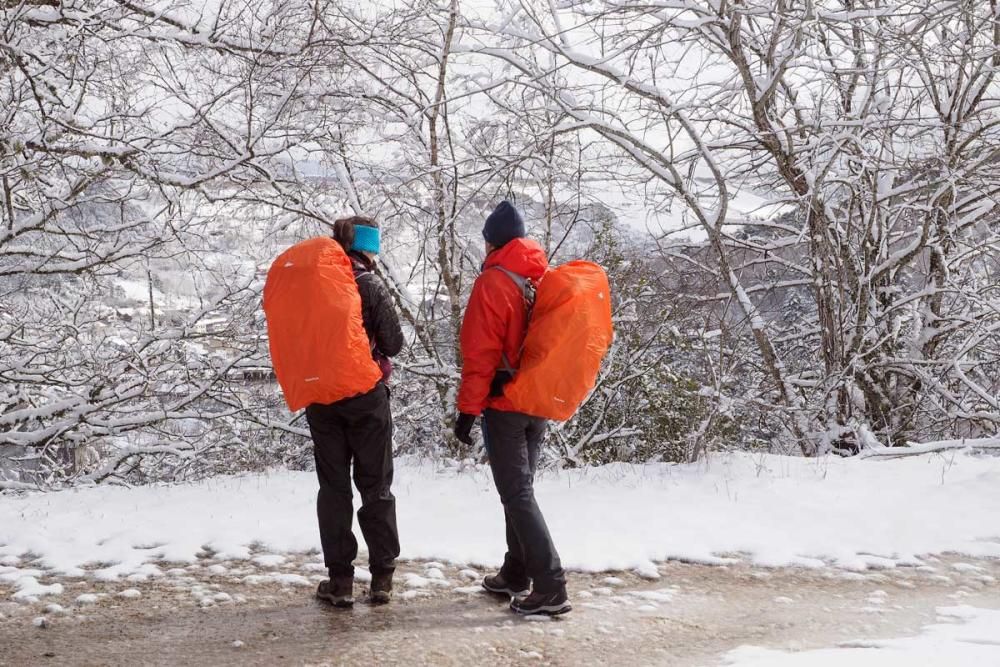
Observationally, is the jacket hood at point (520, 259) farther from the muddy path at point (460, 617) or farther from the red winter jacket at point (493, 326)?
the muddy path at point (460, 617)

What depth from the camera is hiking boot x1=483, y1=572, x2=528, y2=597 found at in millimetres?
3988

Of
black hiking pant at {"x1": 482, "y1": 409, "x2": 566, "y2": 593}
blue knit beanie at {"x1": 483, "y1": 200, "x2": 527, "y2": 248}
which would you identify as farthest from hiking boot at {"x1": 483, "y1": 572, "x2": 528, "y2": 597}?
blue knit beanie at {"x1": 483, "y1": 200, "x2": 527, "y2": 248}

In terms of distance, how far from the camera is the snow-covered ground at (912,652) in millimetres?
2914

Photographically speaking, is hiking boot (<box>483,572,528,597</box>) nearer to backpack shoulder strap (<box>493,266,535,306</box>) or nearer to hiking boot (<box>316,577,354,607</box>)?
hiking boot (<box>316,577,354,607</box>)

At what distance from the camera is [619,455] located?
33.8 feet

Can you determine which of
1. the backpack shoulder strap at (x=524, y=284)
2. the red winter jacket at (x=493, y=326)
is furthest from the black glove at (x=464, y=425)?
the backpack shoulder strap at (x=524, y=284)

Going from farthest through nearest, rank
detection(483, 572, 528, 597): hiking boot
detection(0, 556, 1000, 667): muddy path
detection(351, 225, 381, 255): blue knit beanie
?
detection(483, 572, 528, 597): hiking boot < detection(351, 225, 381, 255): blue knit beanie < detection(0, 556, 1000, 667): muddy path

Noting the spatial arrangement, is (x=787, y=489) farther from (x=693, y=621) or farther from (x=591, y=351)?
(x=591, y=351)

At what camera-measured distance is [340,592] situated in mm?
3844

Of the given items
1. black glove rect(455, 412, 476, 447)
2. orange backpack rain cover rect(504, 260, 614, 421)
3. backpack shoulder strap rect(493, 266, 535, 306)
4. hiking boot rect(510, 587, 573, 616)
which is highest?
backpack shoulder strap rect(493, 266, 535, 306)

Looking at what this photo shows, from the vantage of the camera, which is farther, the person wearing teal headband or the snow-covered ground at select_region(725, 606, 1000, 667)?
the person wearing teal headband

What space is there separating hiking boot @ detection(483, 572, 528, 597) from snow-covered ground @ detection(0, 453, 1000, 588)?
498mm

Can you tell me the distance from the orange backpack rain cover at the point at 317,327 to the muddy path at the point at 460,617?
104 centimetres

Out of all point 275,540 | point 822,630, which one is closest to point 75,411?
point 275,540
